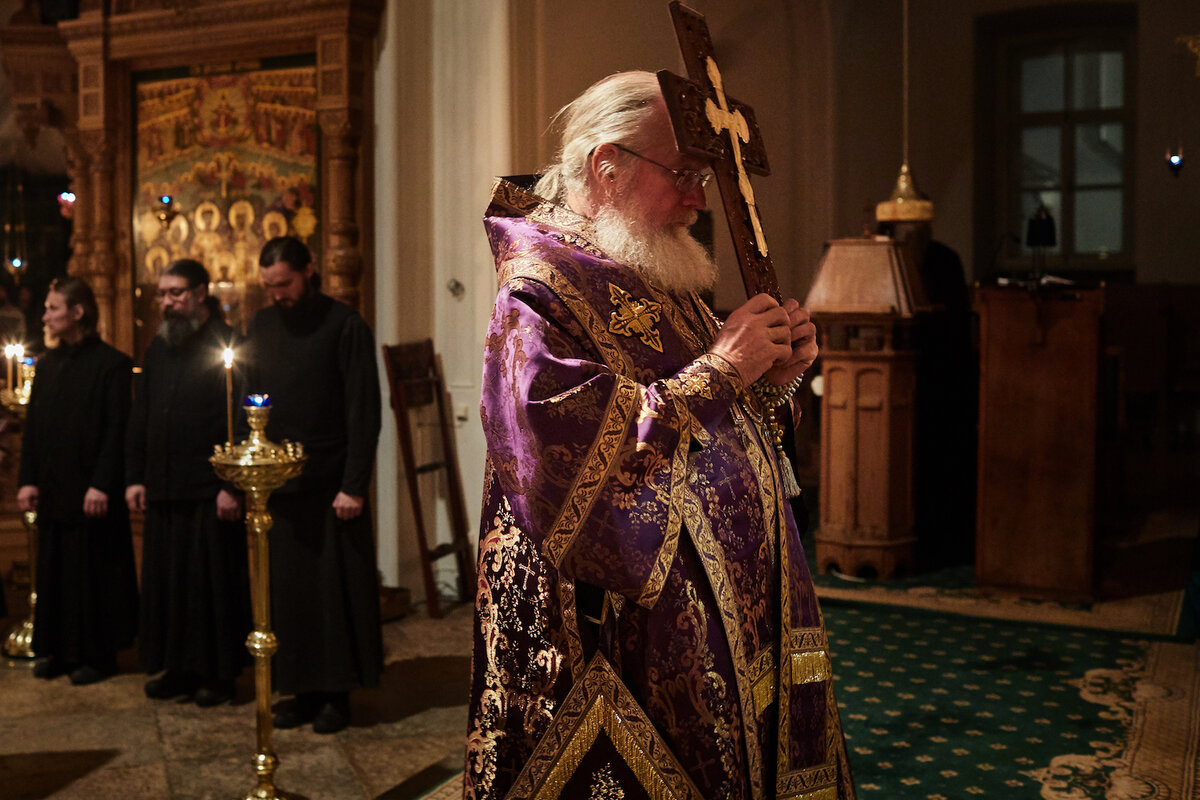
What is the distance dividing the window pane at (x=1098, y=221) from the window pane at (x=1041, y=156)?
0.32 meters

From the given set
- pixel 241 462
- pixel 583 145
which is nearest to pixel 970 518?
pixel 241 462

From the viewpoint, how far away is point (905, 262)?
616 cm

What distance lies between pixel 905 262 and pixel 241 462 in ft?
13.0

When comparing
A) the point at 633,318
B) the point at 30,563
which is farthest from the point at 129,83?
the point at 633,318

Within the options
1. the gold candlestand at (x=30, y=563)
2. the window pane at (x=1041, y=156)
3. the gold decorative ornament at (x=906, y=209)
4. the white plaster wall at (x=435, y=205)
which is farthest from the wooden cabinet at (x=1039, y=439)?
Answer: the window pane at (x=1041, y=156)

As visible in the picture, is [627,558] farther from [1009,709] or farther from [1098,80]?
[1098,80]

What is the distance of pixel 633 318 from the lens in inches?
81.0

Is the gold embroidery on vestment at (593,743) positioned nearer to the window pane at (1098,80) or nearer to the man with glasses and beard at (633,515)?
the man with glasses and beard at (633,515)

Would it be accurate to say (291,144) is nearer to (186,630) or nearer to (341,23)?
(341,23)

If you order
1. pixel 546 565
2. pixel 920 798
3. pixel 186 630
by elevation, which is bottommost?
pixel 920 798

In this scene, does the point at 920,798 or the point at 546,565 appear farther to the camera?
the point at 920,798

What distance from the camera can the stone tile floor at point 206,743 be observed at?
3689 millimetres

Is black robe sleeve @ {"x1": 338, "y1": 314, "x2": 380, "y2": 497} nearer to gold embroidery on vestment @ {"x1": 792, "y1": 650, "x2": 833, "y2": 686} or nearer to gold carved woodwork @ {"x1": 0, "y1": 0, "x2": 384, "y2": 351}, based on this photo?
gold carved woodwork @ {"x1": 0, "y1": 0, "x2": 384, "y2": 351}

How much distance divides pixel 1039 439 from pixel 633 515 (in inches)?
171
